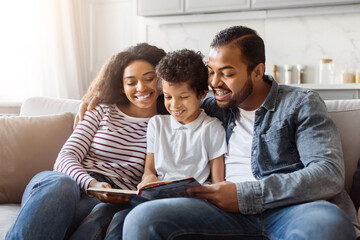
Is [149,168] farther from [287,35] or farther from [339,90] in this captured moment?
[287,35]

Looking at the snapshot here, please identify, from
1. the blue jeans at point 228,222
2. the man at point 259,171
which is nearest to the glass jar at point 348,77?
the man at point 259,171

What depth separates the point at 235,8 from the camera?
3578mm

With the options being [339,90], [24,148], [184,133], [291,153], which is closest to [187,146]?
[184,133]

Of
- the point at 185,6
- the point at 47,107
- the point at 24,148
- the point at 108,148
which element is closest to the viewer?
the point at 108,148

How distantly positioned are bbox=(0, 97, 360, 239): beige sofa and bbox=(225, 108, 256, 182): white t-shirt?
35 cm

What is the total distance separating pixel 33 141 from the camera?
1.71 m

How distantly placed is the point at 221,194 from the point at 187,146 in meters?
0.36

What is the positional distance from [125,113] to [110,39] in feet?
9.26

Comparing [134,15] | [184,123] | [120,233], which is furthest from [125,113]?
[134,15]

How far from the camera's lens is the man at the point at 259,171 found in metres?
1.06

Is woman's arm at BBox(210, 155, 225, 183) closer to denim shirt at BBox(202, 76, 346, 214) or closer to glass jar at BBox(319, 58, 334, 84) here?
denim shirt at BBox(202, 76, 346, 214)

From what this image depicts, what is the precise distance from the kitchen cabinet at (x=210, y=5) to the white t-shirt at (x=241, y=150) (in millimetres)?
2277

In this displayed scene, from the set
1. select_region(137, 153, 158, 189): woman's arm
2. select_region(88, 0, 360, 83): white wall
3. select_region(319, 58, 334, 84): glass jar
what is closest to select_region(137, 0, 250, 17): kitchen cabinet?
select_region(88, 0, 360, 83): white wall

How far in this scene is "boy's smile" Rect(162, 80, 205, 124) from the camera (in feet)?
4.86
